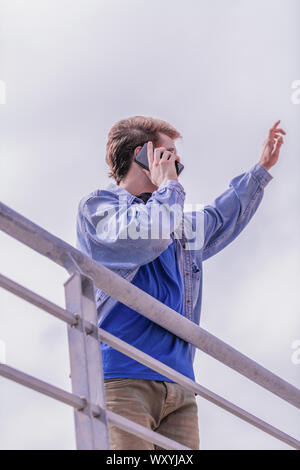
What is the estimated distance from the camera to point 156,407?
2.45 m

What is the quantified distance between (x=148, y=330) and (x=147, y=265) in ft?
0.87

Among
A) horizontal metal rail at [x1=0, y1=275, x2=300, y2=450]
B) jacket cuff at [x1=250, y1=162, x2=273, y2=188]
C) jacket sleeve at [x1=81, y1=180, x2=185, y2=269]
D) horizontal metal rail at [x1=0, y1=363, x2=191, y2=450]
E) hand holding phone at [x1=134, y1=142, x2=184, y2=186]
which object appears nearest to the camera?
horizontal metal rail at [x1=0, y1=363, x2=191, y2=450]

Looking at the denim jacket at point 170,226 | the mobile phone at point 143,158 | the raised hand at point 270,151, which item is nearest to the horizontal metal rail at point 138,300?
the denim jacket at point 170,226

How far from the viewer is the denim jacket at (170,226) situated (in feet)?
8.41

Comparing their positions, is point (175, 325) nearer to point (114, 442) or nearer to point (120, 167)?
point (114, 442)

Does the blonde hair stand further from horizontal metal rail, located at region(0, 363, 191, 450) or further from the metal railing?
horizontal metal rail, located at region(0, 363, 191, 450)

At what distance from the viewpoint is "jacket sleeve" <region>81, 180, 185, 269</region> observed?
254 centimetres

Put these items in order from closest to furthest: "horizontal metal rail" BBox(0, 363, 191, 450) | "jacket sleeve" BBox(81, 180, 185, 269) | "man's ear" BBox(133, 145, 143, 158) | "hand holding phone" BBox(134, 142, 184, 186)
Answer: "horizontal metal rail" BBox(0, 363, 191, 450) < "jacket sleeve" BBox(81, 180, 185, 269) < "hand holding phone" BBox(134, 142, 184, 186) < "man's ear" BBox(133, 145, 143, 158)

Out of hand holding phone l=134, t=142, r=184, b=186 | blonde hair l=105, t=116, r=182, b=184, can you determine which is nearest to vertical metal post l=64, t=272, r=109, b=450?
hand holding phone l=134, t=142, r=184, b=186

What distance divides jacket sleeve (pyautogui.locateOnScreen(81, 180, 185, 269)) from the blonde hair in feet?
1.69

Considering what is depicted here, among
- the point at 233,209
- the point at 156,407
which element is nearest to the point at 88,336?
the point at 156,407

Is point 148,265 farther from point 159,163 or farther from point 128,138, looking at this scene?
point 128,138

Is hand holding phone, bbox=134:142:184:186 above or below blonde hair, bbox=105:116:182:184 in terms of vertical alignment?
below
